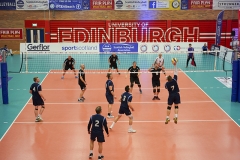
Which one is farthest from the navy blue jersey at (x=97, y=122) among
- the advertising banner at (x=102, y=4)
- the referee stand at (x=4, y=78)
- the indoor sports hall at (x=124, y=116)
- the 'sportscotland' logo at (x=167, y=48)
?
the advertising banner at (x=102, y=4)

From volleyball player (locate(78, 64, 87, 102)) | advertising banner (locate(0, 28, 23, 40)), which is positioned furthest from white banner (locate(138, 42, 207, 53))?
volleyball player (locate(78, 64, 87, 102))

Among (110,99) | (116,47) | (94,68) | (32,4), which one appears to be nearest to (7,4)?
(32,4)

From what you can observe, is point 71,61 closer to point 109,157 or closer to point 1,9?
point 109,157

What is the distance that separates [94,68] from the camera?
1094 inches

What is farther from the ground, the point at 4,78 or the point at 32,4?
the point at 32,4

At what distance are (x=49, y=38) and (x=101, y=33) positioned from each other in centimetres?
583

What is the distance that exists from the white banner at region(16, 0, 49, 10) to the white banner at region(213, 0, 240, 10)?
18737 millimetres

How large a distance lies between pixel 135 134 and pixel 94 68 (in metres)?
14.7

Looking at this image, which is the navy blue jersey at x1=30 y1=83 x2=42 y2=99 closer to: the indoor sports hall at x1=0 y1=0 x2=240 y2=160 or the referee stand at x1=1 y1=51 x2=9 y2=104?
the indoor sports hall at x1=0 y1=0 x2=240 y2=160

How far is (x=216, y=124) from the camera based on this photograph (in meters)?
14.8

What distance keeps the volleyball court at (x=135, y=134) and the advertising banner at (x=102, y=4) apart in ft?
71.5

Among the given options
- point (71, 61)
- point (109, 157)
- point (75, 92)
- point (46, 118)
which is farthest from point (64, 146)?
point (71, 61)

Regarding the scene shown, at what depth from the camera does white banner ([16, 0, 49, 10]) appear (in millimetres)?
39000

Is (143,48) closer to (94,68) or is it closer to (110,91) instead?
(94,68)
